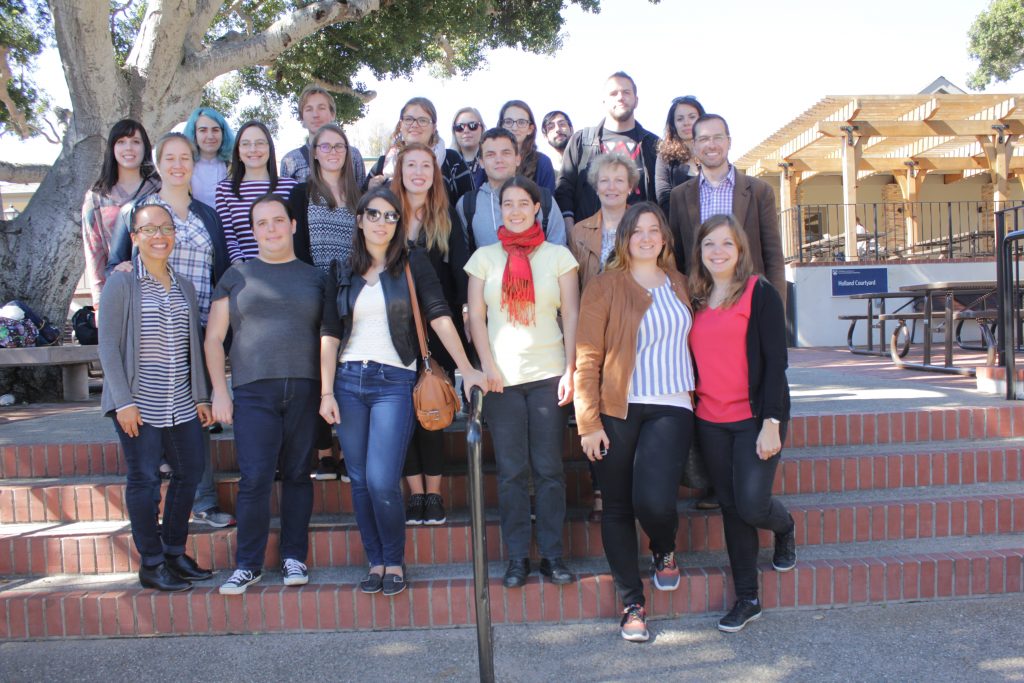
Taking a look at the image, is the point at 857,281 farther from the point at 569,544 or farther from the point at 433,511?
the point at 433,511

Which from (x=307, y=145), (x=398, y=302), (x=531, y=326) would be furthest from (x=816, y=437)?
(x=307, y=145)

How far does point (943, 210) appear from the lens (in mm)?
21031

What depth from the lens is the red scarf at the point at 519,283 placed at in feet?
11.4

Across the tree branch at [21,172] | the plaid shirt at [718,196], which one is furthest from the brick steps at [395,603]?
the tree branch at [21,172]

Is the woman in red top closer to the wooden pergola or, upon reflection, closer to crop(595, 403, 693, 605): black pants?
crop(595, 403, 693, 605): black pants

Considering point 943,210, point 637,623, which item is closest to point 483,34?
point 637,623

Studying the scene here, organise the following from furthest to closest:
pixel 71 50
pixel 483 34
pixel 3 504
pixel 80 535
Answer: pixel 483 34 < pixel 71 50 < pixel 3 504 < pixel 80 535

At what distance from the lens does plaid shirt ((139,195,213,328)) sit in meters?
4.01

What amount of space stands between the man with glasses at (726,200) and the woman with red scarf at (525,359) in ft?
3.01

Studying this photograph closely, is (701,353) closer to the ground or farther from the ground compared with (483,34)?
closer to the ground

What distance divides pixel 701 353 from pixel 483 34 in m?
9.81

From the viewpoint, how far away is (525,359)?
136 inches

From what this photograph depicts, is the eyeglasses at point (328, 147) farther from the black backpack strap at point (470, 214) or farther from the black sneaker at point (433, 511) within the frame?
the black sneaker at point (433, 511)

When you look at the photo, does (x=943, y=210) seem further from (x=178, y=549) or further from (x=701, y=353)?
(x=178, y=549)
